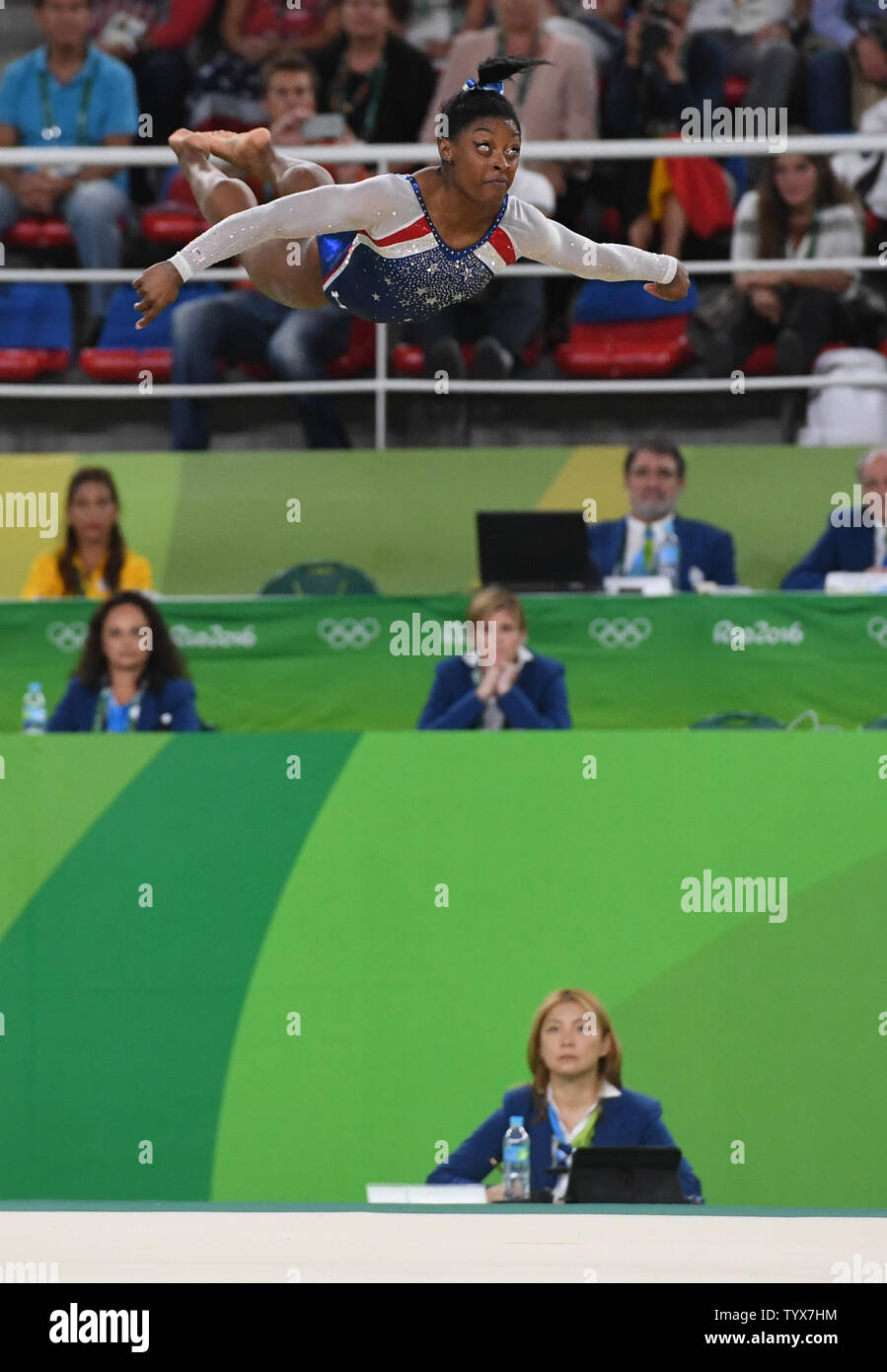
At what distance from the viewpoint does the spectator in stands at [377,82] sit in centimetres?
818

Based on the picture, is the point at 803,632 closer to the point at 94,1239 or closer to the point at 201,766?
the point at 201,766

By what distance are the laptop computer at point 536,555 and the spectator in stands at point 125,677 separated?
4.00ft

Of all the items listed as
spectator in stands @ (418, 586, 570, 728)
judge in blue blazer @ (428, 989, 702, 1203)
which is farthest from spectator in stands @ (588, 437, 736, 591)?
judge in blue blazer @ (428, 989, 702, 1203)

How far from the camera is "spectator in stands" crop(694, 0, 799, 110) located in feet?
26.7

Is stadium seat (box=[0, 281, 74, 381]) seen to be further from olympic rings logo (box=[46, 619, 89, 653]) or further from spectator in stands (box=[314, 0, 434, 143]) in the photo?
olympic rings logo (box=[46, 619, 89, 653])

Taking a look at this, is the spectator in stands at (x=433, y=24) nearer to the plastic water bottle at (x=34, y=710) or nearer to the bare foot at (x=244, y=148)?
the plastic water bottle at (x=34, y=710)

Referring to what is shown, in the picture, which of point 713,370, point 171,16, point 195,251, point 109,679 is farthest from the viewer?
point 171,16

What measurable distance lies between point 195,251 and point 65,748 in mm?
2224

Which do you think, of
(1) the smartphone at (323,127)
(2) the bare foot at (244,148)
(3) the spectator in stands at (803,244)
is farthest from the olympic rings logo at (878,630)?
(1) the smartphone at (323,127)

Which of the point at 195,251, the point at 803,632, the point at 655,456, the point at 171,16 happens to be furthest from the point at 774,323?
the point at 195,251

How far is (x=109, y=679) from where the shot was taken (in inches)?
245

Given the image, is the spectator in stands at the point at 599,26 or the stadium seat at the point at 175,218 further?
the spectator in stands at the point at 599,26

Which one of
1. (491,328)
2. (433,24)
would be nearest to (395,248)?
(491,328)

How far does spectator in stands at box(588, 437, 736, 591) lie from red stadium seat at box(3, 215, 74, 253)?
2988 mm
